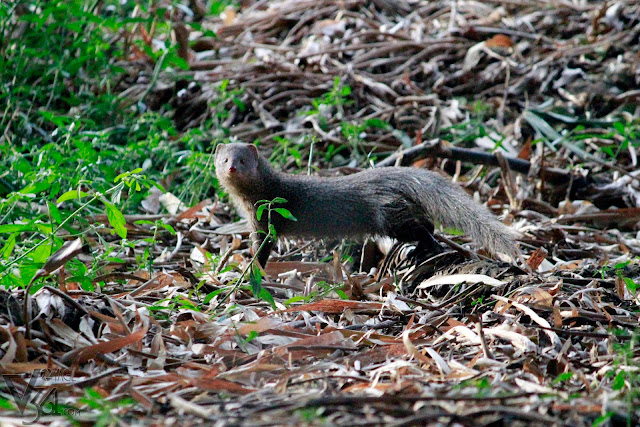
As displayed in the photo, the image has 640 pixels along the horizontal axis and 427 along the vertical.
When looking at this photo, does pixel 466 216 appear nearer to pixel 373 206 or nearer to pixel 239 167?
pixel 373 206

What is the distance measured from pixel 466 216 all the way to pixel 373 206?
22.9 inches

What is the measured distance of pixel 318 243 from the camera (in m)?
5.29

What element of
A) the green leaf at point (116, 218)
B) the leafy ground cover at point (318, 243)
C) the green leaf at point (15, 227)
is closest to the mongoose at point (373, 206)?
the leafy ground cover at point (318, 243)

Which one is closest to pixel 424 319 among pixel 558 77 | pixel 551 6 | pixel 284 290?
pixel 284 290

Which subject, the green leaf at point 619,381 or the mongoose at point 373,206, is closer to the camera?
the green leaf at point 619,381

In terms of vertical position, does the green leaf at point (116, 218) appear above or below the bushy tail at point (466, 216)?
above

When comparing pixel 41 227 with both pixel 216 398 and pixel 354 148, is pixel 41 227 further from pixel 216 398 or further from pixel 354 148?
pixel 354 148

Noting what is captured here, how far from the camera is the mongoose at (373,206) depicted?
14.9 ft

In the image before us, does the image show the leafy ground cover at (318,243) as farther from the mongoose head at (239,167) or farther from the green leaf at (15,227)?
the mongoose head at (239,167)

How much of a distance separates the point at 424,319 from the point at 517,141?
11.6 ft

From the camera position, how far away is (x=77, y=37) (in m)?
6.78

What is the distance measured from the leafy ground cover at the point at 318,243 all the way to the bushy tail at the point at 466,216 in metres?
0.20

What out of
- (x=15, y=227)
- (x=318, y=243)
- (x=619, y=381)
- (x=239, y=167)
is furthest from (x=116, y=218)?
(x=619, y=381)

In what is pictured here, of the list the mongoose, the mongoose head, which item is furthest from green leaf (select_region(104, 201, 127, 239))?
the mongoose head
